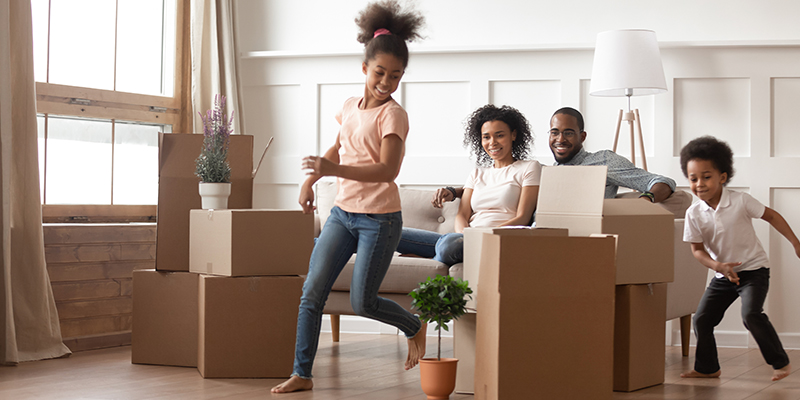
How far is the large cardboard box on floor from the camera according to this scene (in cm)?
233

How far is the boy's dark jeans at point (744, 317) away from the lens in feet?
8.49

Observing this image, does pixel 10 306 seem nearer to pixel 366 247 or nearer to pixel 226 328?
pixel 226 328

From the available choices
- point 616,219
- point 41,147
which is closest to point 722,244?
point 616,219

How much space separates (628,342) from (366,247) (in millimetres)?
919

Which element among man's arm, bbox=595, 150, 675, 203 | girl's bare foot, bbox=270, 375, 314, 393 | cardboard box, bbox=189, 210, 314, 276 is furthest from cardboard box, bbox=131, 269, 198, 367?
man's arm, bbox=595, 150, 675, 203

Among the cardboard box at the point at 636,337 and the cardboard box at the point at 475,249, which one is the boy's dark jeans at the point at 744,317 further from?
the cardboard box at the point at 475,249

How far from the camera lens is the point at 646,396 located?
7.73ft

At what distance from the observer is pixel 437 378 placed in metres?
2.23

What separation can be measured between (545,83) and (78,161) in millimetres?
2289

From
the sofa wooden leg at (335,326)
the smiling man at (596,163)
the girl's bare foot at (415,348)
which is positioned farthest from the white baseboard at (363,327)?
the girl's bare foot at (415,348)

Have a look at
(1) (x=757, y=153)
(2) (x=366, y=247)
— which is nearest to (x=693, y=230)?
(1) (x=757, y=153)

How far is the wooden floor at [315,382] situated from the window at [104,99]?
822 millimetres

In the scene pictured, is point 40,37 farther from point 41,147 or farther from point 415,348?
point 415,348

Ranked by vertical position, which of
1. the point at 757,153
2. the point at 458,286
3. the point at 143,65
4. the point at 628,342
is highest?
the point at 143,65
